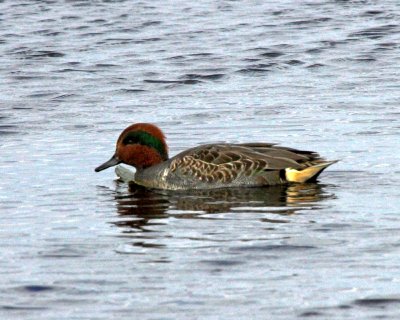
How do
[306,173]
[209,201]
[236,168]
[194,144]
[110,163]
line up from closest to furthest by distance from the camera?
1. [209,201]
2. [306,173]
3. [236,168]
4. [110,163]
5. [194,144]

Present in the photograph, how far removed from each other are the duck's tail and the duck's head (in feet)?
5.20

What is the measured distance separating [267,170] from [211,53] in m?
11.6

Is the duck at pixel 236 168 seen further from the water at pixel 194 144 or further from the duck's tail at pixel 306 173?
the water at pixel 194 144

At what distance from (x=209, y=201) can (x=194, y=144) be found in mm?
3107

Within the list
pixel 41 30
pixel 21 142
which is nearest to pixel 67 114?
pixel 21 142

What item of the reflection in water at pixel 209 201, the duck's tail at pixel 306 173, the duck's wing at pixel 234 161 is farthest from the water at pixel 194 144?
the duck's wing at pixel 234 161

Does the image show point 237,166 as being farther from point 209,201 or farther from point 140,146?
point 140,146

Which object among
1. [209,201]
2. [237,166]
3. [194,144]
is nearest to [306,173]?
[237,166]

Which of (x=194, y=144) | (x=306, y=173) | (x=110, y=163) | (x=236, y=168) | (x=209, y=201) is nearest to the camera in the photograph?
(x=209, y=201)

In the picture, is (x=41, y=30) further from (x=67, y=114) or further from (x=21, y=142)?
(x=21, y=142)

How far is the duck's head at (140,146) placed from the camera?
16.3 metres

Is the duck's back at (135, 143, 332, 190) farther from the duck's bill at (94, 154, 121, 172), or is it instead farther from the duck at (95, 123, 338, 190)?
the duck's bill at (94, 154, 121, 172)

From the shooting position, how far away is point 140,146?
16344mm

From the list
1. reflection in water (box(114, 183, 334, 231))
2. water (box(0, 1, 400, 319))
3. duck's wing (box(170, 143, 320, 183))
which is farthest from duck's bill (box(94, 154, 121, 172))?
duck's wing (box(170, 143, 320, 183))
